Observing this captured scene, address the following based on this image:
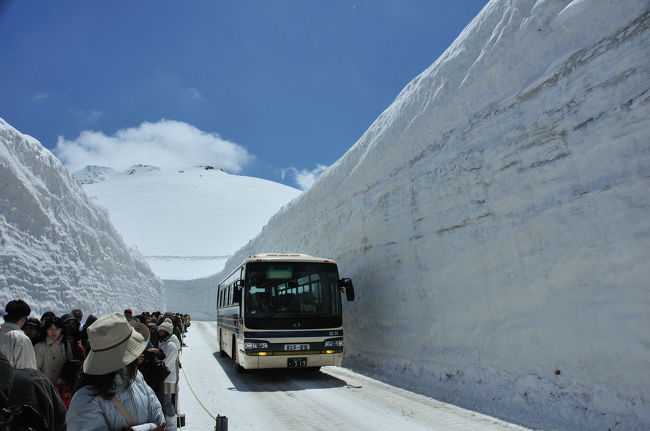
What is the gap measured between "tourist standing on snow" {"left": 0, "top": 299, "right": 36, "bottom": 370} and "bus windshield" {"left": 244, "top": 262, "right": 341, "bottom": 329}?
5.91 meters

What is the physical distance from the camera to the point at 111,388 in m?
2.11

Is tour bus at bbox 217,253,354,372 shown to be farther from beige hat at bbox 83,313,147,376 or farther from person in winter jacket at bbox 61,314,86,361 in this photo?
beige hat at bbox 83,313,147,376

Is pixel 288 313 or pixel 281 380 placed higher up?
pixel 288 313

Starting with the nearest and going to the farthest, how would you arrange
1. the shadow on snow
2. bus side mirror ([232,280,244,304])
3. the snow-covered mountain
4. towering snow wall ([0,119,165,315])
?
1. the shadow on snow
2. bus side mirror ([232,280,244,304])
3. towering snow wall ([0,119,165,315])
4. the snow-covered mountain

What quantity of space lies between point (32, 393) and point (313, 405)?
5434mm

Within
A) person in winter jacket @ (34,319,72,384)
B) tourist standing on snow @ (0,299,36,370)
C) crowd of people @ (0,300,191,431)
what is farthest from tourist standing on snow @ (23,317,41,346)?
crowd of people @ (0,300,191,431)

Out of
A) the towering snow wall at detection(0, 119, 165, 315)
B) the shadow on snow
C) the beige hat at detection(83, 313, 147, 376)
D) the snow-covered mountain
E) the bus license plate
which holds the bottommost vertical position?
the shadow on snow

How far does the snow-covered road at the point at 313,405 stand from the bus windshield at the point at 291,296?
4.49 feet

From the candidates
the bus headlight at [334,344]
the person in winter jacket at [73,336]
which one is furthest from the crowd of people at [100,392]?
the bus headlight at [334,344]

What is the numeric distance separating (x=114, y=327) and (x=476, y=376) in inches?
282

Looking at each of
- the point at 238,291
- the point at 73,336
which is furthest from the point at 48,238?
the point at 73,336

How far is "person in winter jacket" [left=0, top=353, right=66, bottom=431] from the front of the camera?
2.46 meters

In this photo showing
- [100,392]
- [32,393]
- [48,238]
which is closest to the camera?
[100,392]

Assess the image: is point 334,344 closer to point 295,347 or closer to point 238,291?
point 295,347
